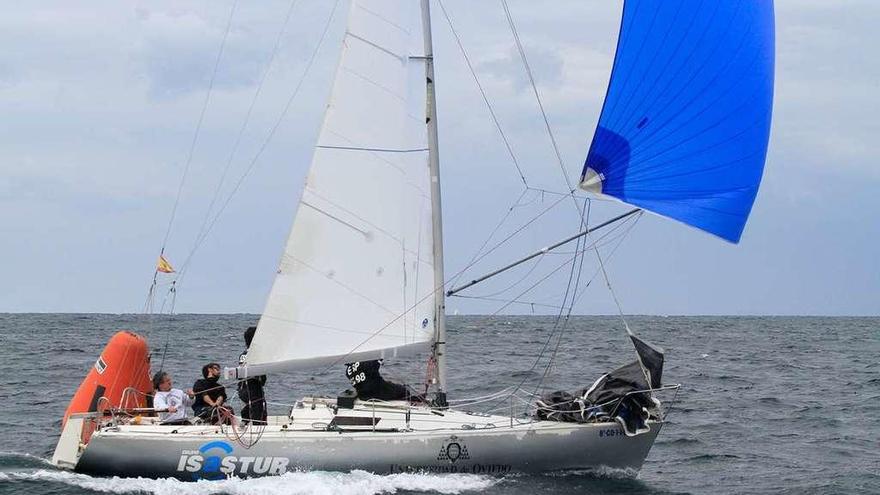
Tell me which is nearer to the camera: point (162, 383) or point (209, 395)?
point (209, 395)

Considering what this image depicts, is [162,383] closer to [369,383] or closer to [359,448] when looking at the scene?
[369,383]

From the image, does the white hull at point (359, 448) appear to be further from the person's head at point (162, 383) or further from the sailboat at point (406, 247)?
the person's head at point (162, 383)

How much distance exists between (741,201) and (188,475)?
7.31 metres

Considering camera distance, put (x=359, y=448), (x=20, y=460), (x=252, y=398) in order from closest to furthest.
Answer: (x=359, y=448) → (x=252, y=398) → (x=20, y=460)

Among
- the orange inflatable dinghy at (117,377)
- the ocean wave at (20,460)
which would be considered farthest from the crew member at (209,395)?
the ocean wave at (20,460)

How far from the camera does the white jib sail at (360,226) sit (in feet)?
49.1

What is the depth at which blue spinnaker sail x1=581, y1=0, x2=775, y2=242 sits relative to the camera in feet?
47.2

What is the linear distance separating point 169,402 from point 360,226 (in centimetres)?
329

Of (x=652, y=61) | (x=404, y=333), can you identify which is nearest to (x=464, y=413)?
(x=404, y=333)

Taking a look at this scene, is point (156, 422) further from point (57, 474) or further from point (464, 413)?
point (464, 413)

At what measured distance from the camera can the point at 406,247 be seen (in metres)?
15.3

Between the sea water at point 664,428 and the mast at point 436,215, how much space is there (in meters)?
1.91

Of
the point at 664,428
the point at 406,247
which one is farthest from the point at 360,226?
the point at 664,428

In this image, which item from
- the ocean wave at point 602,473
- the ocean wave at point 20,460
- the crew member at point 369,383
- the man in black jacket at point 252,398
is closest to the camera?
the ocean wave at point 602,473
